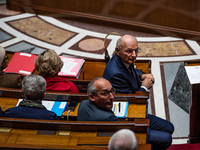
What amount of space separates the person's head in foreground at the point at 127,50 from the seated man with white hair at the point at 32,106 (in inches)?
41.1

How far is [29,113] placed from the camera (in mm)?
2770

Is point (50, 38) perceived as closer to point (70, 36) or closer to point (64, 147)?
point (70, 36)

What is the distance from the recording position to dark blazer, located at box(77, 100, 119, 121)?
2.70 meters

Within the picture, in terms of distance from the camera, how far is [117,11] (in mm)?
7008

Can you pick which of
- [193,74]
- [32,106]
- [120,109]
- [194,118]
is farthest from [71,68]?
[194,118]

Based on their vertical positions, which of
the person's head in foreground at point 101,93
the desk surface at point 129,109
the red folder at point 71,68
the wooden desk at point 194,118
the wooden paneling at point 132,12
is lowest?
the wooden desk at point 194,118

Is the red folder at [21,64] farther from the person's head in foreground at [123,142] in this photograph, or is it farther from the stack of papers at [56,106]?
the person's head in foreground at [123,142]

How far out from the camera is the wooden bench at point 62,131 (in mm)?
2459

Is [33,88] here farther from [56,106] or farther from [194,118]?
[194,118]

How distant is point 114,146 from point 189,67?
2342 millimetres

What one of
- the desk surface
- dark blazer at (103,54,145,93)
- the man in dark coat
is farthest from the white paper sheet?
the desk surface

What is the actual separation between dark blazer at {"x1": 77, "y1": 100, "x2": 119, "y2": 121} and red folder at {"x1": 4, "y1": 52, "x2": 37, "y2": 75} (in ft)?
4.65

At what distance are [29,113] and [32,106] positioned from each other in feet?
0.21

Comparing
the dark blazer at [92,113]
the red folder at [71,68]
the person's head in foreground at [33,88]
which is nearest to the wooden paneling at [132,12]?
the red folder at [71,68]
